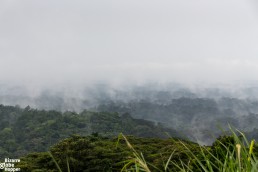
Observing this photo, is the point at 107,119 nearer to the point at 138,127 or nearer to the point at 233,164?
the point at 138,127

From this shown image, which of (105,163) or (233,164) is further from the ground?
(233,164)

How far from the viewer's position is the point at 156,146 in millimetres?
54812

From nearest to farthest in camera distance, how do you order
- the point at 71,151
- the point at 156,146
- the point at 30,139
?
1. the point at 71,151
2. the point at 156,146
3. the point at 30,139

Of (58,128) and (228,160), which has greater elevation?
(58,128)

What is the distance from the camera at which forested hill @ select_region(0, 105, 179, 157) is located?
15189cm

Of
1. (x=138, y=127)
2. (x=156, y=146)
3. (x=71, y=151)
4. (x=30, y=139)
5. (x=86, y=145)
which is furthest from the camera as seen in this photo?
(x=138, y=127)

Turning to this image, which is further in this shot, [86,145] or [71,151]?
[86,145]

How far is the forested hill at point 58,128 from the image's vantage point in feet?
498

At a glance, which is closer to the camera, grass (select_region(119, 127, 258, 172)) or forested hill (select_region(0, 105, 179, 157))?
grass (select_region(119, 127, 258, 172))

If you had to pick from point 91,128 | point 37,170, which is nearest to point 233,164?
point 37,170

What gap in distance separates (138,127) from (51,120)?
155ft

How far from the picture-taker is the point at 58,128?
176 meters

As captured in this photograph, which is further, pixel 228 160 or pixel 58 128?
pixel 58 128

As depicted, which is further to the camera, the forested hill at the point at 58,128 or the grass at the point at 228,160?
the forested hill at the point at 58,128
